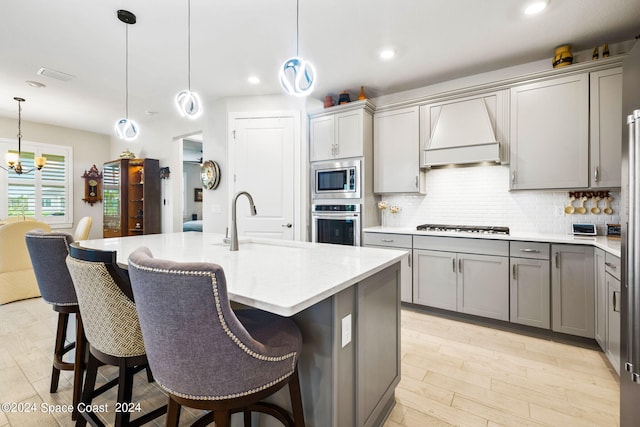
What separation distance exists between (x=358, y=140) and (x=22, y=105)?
17.6ft

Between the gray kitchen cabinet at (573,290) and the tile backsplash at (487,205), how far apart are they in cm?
63

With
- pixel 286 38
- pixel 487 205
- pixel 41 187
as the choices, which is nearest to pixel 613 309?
pixel 487 205

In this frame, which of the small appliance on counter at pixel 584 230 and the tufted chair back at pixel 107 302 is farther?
the small appliance on counter at pixel 584 230

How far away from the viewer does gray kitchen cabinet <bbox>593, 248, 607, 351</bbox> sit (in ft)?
7.45

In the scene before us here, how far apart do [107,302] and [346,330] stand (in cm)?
99

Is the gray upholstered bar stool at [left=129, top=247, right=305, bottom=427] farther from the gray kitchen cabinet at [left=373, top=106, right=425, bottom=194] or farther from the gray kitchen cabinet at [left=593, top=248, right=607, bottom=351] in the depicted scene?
the gray kitchen cabinet at [left=373, top=106, right=425, bottom=194]


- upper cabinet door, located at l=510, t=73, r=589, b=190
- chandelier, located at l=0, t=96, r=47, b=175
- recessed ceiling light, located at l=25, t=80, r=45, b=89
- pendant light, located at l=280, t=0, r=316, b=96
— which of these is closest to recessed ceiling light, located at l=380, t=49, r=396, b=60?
upper cabinet door, located at l=510, t=73, r=589, b=190

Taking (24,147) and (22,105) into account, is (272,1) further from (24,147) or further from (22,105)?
A: (24,147)

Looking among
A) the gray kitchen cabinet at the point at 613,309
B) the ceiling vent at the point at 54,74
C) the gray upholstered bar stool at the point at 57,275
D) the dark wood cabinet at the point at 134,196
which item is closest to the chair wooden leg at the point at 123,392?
the gray upholstered bar stool at the point at 57,275

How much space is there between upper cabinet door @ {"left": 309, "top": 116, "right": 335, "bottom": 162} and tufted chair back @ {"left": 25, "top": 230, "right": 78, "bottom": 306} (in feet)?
9.54

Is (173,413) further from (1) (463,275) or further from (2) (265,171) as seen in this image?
(2) (265,171)

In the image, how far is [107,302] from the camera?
1.22 m

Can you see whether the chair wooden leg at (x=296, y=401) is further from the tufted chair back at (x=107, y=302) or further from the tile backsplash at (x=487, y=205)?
the tile backsplash at (x=487, y=205)

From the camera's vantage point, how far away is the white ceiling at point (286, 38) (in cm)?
239
